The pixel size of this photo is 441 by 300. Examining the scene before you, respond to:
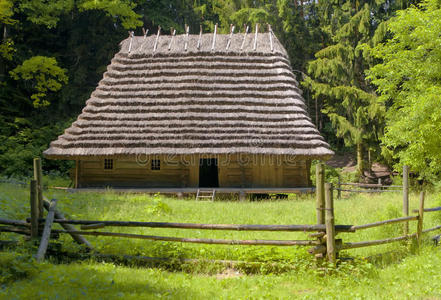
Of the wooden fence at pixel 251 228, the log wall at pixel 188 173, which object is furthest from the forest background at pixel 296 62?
the wooden fence at pixel 251 228

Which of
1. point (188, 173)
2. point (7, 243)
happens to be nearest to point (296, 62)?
point (188, 173)

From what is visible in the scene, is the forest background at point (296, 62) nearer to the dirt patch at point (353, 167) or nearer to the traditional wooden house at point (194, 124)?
the dirt patch at point (353, 167)

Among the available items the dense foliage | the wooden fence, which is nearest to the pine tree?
the dense foliage

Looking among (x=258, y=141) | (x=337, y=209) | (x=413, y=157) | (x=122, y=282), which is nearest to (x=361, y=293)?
(x=122, y=282)

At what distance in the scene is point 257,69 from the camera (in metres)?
17.6

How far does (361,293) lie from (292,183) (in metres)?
10.8

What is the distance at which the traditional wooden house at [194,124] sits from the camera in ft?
49.5

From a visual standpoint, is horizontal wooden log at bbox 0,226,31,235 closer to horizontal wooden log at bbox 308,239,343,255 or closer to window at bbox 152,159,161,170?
horizontal wooden log at bbox 308,239,343,255

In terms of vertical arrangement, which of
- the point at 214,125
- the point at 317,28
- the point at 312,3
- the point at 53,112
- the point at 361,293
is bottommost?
the point at 361,293

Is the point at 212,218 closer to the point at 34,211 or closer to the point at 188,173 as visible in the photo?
the point at 34,211

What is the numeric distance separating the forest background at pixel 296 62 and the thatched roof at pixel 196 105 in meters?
4.91

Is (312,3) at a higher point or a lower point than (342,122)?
higher

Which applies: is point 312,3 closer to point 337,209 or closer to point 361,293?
point 337,209

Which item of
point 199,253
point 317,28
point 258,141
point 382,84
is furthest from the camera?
point 317,28
